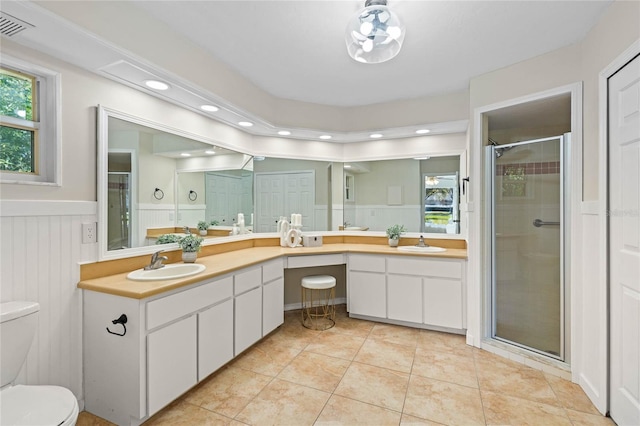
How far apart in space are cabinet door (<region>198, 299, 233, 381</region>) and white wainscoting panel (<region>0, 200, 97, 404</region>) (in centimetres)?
71

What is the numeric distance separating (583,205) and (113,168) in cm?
327

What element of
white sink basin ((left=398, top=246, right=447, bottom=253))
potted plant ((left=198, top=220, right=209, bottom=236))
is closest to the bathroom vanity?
white sink basin ((left=398, top=246, right=447, bottom=253))

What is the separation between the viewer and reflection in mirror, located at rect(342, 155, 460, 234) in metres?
3.64

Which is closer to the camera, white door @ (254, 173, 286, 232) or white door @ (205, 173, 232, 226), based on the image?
white door @ (205, 173, 232, 226)

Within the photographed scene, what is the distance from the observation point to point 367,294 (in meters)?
3.46

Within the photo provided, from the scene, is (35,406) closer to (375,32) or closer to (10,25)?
(10,25)

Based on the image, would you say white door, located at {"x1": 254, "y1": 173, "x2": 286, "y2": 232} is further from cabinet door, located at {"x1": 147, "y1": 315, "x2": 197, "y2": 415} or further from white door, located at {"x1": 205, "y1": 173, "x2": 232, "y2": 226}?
cabinet door, located at {"x1": 147, "y1": 315, "x2": 197, "y2": 415}

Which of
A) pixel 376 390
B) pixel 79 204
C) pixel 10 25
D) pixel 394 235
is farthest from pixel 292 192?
pixel 10 25

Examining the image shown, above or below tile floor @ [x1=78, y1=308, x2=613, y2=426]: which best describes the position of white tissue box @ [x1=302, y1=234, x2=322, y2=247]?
above

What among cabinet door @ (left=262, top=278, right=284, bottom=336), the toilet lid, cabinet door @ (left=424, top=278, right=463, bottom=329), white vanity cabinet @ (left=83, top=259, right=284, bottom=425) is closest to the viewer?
the toilet lid

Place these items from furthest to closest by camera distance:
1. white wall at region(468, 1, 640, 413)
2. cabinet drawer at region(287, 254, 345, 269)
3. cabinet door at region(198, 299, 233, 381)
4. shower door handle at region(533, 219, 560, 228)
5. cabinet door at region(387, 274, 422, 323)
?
cabinet drawer at region(287, 254, 345, 269)
cabinet door at region(387, 274, 422, 323)
shower door handle at region(533, 219, 560, 228)
cabinet door at region(198, 299, 233, 381)
white wall at region(468, 1, 640, 413)

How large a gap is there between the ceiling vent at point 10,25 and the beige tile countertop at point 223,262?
1399mm

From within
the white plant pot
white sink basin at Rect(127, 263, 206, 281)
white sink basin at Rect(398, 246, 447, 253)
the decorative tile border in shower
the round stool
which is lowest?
the round stool

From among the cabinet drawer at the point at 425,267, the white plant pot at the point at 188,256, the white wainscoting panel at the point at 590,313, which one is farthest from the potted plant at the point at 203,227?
the white wainscoting panel at the point at 590,313
